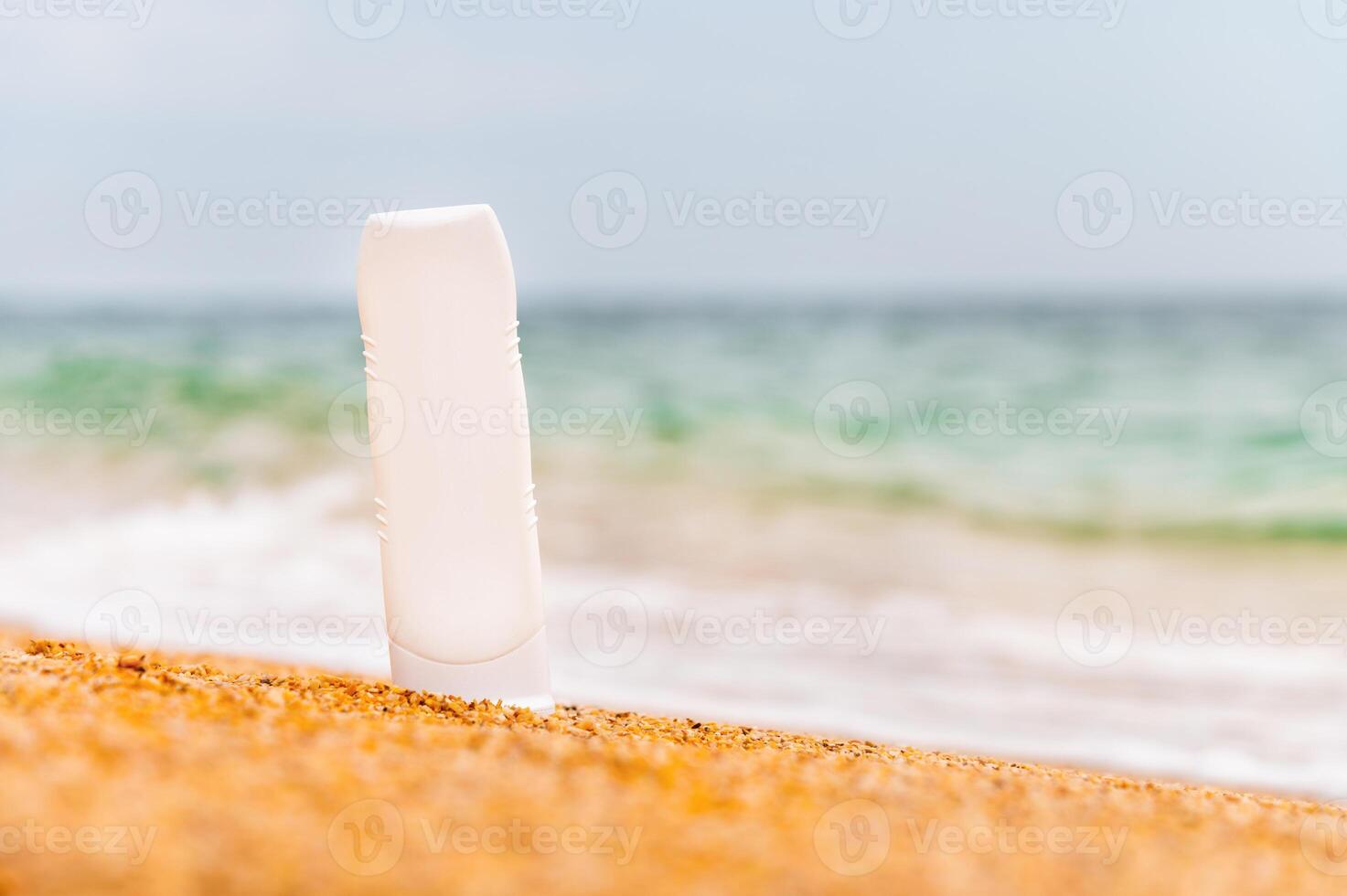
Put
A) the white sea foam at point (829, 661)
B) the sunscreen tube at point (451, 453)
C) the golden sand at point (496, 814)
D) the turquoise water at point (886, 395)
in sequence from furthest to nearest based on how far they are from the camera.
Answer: the turquoise water at point (886, 395) → the white sea foam at point (829, 661) → the sunscreen tube at point (451, 453) → the golden sand at point (496, 814)

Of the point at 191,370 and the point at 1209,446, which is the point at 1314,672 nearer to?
the point at 1209,446

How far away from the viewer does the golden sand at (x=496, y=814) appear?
203 centimetres

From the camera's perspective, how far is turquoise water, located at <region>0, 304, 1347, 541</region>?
10.7 meters

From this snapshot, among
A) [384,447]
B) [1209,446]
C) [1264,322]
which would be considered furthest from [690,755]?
[1264,322]

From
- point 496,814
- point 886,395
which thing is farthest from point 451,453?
point 886,395

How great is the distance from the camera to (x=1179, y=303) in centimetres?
2133

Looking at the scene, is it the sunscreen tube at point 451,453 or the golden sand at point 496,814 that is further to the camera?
the sunscreen tube at point 451,453

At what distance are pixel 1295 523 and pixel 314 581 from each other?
8.07 meters

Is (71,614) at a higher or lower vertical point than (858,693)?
higher

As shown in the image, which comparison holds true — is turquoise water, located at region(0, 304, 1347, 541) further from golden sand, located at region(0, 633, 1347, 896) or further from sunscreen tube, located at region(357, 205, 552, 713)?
golden sand, located at region(0, 633, 1347, 896)

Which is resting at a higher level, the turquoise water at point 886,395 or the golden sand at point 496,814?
the turquoise water at point 886,395

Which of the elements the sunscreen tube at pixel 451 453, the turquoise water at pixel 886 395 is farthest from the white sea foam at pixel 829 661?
the turquoise water at pixel 886 395

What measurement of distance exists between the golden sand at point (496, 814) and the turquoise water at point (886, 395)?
24.4ft

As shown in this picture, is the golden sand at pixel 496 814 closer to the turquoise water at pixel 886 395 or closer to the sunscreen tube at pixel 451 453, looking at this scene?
the sunscreen tube at pixel 451 453
